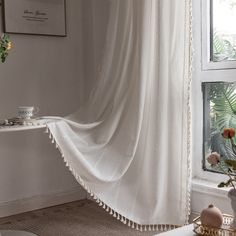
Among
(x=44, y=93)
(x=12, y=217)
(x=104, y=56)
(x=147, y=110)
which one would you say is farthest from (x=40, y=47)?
(x=12, y=217)

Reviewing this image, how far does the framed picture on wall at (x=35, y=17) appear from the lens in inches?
110

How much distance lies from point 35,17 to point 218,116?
4.66 ft

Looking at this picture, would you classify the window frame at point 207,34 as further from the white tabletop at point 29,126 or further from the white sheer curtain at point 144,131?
the white tabletop at point 29,126

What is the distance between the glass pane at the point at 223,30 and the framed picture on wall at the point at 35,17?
1138 millimetres

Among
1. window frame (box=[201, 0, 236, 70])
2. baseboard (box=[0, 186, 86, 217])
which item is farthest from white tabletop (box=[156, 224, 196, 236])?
baseboard (box=[0, 186, 86, 217])

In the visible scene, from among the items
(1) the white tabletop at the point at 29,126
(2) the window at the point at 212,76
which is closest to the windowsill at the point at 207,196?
(2) the window at the point at 212,76

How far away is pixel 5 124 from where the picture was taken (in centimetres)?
219

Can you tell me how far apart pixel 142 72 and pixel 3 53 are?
2.56 ft

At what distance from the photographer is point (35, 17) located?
2.91m

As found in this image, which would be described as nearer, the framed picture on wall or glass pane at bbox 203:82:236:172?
glass pane at bbox 203:82:236:172

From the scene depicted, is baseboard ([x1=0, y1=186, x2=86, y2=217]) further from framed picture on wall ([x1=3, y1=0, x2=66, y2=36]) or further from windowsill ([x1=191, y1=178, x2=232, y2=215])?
framed picture on wall ([x1=3, y1=0, x2=66, y2=36])

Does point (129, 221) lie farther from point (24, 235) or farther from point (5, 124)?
point (5, 124)

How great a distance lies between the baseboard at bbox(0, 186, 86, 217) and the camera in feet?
9.36

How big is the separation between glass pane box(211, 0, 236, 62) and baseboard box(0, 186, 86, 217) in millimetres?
1469
